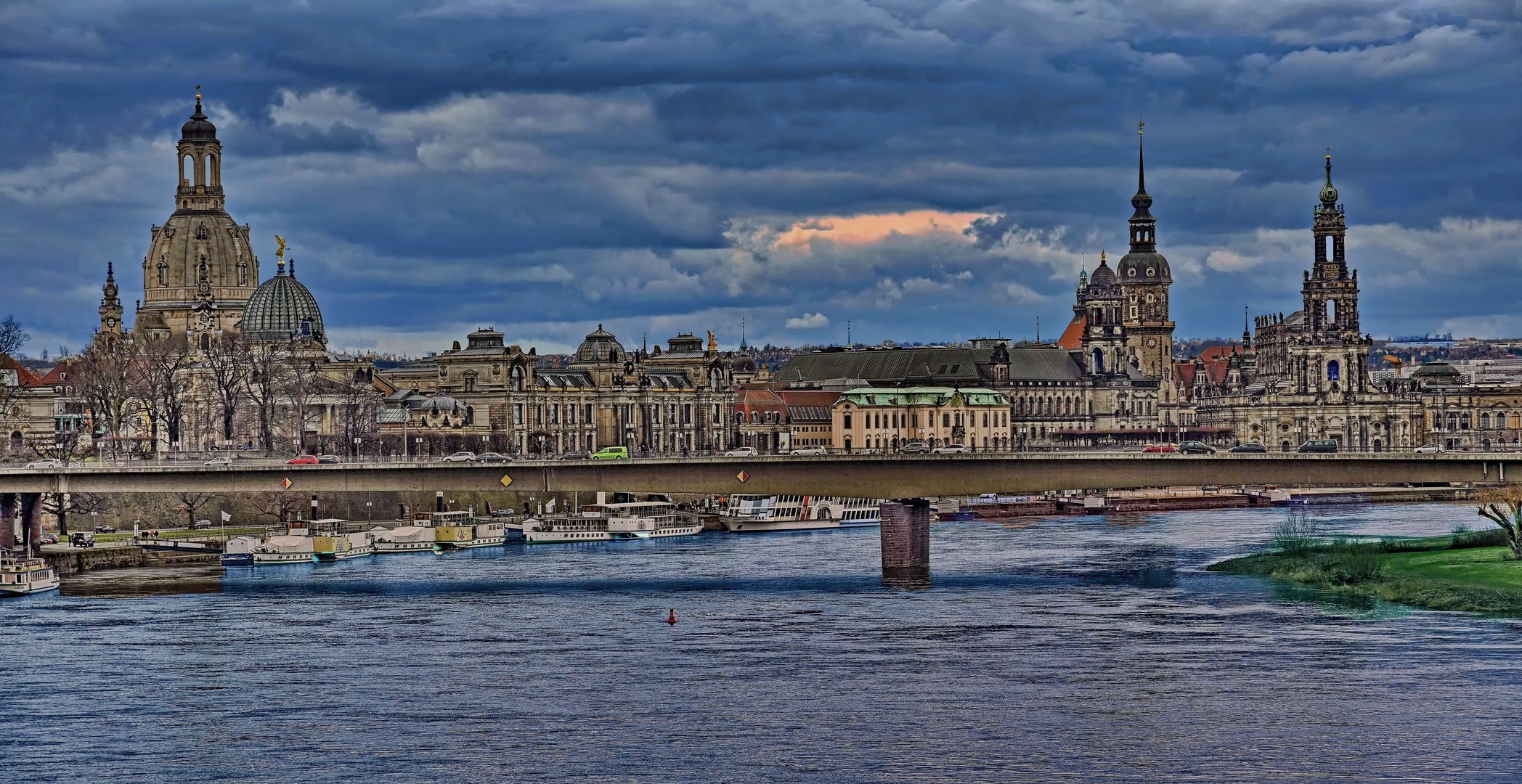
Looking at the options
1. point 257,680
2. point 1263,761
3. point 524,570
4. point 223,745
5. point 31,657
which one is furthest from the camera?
point 524,570

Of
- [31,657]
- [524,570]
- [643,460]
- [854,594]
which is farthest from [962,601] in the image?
[31,657]

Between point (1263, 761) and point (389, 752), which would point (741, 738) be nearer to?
point (389, 752)

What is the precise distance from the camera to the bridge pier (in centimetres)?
13288

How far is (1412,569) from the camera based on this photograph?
126 m

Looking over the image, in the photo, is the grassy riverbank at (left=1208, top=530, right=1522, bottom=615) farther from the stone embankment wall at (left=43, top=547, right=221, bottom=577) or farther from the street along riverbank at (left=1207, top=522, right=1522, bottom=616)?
the stone embankment wall at (left=43, top=547, right=221, bottom=577)

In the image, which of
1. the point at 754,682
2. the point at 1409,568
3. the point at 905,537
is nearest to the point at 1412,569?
the point at 1409,568

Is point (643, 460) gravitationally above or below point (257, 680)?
above

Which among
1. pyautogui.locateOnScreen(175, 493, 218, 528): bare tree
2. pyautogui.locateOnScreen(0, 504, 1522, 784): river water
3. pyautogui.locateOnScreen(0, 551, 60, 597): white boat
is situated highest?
pyautogui.locateOnScreen(175, 493, 218, 528): bare tree

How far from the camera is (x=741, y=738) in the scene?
77.0 m

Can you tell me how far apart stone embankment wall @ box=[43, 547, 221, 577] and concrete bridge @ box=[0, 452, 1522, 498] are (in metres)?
5.14

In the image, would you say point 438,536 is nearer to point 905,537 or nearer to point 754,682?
point 905,537

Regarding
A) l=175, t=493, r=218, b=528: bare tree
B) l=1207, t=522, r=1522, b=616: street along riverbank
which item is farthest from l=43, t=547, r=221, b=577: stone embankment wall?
l=1207, t=522, r=1522, b=616: street along riverbank

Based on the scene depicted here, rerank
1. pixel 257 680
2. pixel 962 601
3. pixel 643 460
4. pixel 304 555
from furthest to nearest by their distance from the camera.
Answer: pixel 304 555 < pixel 643 460 < pixel 962 601 < pixel 257 680

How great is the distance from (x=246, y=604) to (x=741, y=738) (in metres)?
50.8
